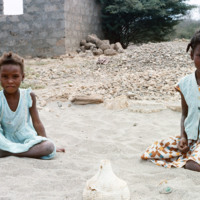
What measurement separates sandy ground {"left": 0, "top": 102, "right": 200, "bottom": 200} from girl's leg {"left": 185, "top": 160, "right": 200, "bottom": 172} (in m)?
0.05

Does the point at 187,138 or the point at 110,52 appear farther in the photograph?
the point at 110,52

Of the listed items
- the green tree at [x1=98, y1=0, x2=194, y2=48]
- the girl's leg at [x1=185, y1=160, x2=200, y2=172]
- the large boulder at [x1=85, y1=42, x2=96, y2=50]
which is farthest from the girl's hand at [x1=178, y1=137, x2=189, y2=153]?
the green tree at [x1=98, y1=0, x2=194, y2=48]

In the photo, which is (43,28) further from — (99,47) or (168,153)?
(168,153)

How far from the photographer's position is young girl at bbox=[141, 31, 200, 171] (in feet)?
7.45

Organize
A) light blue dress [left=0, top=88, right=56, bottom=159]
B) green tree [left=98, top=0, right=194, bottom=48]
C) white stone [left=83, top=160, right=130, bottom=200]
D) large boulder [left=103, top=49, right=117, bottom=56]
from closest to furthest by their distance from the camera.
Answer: white stone [left=83, top=160, right=130, bottom=200]
light blue dress [left=0, top=88, right=56, bottom=159]
large boulder [left=103, top=49, right=117, bottom=56]
green tree [left=98, top=0, right=194, bottom=48]

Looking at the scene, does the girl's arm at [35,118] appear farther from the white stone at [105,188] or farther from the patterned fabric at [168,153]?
the white stone at [105,188]

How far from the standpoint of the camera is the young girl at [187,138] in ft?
7.45

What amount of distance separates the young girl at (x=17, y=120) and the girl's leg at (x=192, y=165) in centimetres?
112


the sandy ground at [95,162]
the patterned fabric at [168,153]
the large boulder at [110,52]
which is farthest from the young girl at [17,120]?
the large boulder at [110,52]

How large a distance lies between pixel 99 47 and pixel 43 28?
2198 mm

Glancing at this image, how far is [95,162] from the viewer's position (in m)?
2.56

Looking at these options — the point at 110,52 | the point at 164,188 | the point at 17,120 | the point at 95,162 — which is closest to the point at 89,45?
the point at 110,52

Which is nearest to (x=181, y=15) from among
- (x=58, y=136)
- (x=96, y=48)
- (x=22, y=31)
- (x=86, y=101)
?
(x=96, y=48)

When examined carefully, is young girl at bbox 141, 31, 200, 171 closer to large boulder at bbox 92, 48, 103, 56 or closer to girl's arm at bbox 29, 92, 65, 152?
girl's arm at bbox 29, 92, 65, 152
